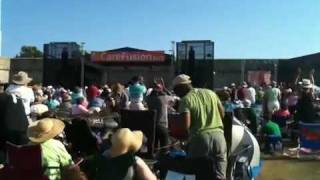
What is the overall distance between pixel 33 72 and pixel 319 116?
24.2 m

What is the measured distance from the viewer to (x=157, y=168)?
6.05 metres

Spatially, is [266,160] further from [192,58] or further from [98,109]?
[192,58]

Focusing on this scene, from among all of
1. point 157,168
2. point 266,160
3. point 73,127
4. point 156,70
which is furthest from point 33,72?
point 157,168

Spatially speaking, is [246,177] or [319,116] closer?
[246,177]

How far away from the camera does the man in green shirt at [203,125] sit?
6.29 meters

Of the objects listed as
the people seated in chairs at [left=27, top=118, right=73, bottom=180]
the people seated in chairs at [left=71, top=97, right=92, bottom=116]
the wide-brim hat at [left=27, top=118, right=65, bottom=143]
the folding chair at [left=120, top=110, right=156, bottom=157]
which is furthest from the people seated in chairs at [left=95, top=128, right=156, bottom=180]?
the people seated in chairs at [left=71, top=97, right=92, bottom=116]

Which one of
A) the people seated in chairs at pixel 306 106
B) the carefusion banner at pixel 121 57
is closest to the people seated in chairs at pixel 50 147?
the people seated in chairs at pixel 306 106

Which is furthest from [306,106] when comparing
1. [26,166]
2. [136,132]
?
[26,166]

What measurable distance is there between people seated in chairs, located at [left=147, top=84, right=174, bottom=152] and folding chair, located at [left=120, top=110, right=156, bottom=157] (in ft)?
1.12

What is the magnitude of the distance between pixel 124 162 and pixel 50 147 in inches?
40.9

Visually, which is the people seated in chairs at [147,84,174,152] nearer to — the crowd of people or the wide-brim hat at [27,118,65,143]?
the crowd of people

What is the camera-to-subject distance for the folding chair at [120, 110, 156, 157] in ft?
36.4

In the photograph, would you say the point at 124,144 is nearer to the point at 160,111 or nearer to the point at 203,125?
the point at 203,125

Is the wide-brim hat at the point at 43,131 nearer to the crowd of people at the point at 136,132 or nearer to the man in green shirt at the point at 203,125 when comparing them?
the crowd of people at the point at 136,132
